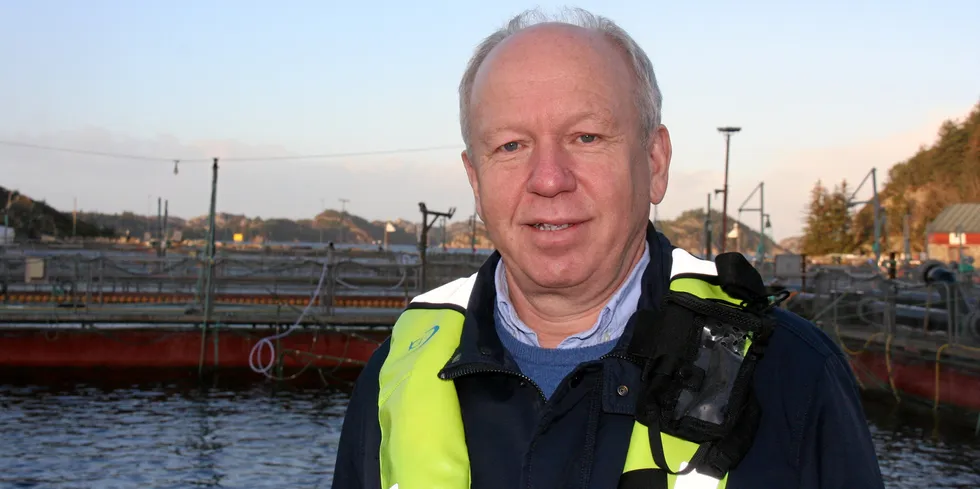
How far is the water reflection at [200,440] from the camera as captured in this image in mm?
16484

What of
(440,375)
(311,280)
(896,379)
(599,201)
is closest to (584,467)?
(440,375)

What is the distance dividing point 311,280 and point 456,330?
27.7m

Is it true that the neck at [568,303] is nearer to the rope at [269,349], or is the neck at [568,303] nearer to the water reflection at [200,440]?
the water reflection at [200,440]

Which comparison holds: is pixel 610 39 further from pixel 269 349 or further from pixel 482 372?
pixel 269 349

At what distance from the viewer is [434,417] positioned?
2.56 m

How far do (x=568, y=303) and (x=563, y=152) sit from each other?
1.37 feet

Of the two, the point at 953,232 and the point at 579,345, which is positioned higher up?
the point at 953,232

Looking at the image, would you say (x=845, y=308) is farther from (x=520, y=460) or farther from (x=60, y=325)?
(x=520, y=460)

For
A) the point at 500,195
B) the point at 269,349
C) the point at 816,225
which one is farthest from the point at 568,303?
the point at 816,225

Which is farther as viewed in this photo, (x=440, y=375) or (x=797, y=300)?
(x=797, y=300)

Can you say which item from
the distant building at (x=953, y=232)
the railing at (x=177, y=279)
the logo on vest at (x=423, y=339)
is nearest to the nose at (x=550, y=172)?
the logo on vest at (x=423, y=339)

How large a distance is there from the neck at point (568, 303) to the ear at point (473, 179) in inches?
8.7

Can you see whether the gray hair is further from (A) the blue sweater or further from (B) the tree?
(B) the tree

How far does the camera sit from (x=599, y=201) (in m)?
2.51
